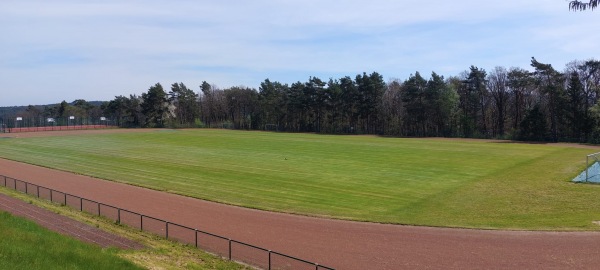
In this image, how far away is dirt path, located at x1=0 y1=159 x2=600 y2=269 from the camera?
824 inches

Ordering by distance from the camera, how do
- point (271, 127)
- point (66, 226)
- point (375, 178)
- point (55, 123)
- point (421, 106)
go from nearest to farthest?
point (66, 226) → point (375, 178) → point (421, 106) → point (271, 127) → point (55, 123)

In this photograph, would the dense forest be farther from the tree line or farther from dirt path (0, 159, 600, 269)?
dirt path (0, 159, 600, 269)

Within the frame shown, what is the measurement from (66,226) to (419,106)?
319 feet

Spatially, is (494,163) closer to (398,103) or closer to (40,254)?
(40,254)

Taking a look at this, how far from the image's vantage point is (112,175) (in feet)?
161

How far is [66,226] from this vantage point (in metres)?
25.3

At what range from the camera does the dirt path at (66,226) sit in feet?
74.6

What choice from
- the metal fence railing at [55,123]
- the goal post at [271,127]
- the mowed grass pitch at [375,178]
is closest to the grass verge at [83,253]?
the mowed grass pitch at [375,178]

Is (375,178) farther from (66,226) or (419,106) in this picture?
(419,106)

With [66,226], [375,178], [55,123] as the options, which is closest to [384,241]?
[66,226]

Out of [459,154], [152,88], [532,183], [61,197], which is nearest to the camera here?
[61,197]

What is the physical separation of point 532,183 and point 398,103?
82933mm

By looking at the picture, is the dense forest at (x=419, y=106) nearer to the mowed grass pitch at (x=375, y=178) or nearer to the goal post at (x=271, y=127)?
the goal post at (x=271, y=127)

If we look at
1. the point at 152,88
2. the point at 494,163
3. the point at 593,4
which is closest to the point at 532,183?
the point at 494,163
